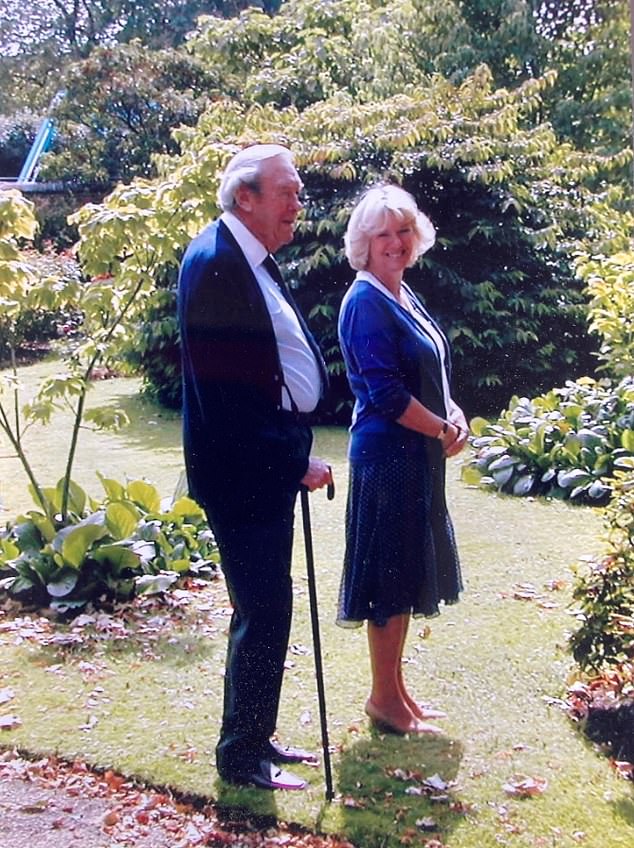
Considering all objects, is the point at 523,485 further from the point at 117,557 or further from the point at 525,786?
the point at 117,557

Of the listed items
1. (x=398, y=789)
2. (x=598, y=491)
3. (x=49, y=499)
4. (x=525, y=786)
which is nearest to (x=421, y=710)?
(x=398, y=789)

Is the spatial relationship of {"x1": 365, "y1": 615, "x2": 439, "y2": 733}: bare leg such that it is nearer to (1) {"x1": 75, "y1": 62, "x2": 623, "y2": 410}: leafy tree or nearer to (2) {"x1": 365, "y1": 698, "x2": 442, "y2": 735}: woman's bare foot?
(2) {"x1": 365, "y1": 698, "x2": 442, "y2": 735}: woman's bare foot

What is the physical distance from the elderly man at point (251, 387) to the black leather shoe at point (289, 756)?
28cm

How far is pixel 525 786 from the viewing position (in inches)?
99.1

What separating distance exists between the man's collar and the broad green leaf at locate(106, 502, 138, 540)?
49.5 inches

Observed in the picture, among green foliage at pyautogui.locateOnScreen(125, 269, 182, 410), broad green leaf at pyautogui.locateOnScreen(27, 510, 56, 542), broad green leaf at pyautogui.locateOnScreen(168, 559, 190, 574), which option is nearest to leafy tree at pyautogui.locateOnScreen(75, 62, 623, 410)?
green foliage at pyautogui.locateOnScreen(125, 269, 182, 410)

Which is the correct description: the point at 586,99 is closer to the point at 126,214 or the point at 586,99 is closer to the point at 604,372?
the point at 604,372

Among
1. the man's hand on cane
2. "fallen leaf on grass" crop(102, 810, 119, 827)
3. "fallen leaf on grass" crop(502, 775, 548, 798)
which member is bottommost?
"fallen leaf on grass" crop(102, 810, 119, 827)

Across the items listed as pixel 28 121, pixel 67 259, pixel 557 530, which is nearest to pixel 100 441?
pixel 67 259

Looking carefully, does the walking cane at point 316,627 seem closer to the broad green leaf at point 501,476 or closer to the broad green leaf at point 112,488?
the broad green leaf at point 501,476

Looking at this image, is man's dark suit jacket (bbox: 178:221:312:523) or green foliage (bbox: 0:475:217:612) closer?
man's dark suit jacket (bbox: 178:221:312:523)

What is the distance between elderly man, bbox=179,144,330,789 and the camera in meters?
2.39

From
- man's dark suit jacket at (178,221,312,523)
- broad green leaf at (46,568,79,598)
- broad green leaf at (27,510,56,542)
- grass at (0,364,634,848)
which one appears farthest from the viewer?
broad green leaf at (27,510,56,542)

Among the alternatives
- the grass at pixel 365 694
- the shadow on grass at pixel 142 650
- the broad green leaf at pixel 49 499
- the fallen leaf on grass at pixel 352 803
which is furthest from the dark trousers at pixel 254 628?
the broad green leaf at pixel 49 499
